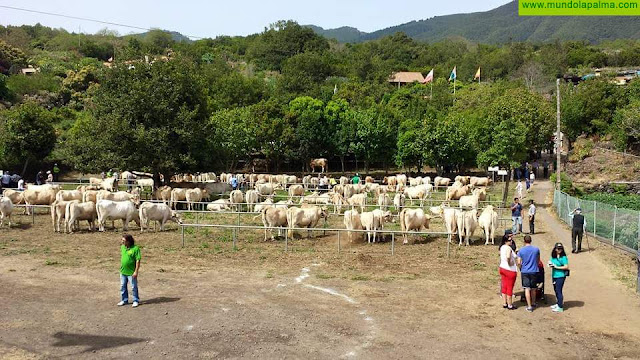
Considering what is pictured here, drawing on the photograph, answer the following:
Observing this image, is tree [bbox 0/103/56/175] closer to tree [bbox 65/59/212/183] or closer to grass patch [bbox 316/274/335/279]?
tree [bbox 65/59/212/183]

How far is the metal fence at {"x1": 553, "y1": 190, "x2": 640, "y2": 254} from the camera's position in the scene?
1933 cm

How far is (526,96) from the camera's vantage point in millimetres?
54938

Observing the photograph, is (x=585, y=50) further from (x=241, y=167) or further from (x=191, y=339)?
(x=191, y=339)

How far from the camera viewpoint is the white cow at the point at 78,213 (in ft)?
74.9

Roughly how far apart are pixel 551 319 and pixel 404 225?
10498 millimetres

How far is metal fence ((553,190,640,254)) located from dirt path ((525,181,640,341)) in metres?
0.75

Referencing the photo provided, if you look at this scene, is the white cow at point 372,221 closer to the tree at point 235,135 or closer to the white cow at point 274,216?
the white cow at point 274,216

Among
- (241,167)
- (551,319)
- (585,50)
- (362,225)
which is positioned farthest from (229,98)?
(585,50)

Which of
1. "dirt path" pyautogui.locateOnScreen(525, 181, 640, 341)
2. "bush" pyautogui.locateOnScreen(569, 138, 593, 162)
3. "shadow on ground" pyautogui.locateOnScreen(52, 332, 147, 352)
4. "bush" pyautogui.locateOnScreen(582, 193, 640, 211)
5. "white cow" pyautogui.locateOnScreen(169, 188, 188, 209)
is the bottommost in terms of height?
"dirt path" pyautogui.locateOnScreen(525, 181, 640, 341)

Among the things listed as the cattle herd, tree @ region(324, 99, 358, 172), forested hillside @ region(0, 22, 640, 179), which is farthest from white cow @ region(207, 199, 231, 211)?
tree @ region(324, 99, 358, 172)

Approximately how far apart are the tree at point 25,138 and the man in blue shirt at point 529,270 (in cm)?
4427

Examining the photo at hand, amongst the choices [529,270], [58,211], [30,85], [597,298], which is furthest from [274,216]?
[30,85]

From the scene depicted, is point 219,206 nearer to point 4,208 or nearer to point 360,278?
point 4,208

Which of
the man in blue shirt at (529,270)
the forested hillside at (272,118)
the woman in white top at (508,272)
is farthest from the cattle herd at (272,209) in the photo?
the man in blue shirt at (529,270)
